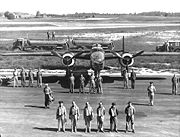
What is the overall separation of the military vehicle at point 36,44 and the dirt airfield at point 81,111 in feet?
112

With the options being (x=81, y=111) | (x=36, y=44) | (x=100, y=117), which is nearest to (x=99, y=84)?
(x=81, y=111)

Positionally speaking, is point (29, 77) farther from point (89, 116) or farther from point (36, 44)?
point (36, 44)

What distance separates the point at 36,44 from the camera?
2653 inches

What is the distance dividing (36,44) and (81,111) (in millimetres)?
44998

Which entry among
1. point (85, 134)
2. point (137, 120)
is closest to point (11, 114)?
point (85, 134)

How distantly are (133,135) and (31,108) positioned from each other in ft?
28.0

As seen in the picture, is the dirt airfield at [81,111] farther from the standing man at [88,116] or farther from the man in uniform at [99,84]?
Answer: the man in uniform at [99,84]

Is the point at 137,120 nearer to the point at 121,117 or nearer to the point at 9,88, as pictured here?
the point at 121,117

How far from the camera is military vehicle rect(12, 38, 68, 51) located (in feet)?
220

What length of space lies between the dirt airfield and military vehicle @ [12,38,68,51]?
34.0 metres

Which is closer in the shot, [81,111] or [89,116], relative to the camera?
[89,116]

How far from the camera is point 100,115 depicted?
749 inches

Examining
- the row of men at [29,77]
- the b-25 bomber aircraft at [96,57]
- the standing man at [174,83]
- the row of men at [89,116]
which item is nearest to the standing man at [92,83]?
the b-25 bomber aircraft at [96,57]

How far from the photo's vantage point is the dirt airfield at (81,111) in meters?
19.2
